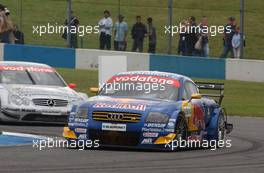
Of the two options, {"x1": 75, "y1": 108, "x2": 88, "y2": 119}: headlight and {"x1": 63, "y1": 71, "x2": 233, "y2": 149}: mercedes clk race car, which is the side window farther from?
{"x1": 75, "y1": 108, "x2": 88, "y2": 119}: headlight

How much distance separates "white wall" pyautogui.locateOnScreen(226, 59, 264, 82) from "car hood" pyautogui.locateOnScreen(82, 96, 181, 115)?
17.3 m

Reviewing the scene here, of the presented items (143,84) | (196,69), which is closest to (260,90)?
(196,69)

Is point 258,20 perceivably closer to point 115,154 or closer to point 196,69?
point 196,69

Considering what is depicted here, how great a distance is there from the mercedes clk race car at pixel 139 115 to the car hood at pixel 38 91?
3.76m

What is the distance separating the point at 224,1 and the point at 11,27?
876cm

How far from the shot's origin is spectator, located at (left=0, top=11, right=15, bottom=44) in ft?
121

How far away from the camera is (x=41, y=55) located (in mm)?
36219

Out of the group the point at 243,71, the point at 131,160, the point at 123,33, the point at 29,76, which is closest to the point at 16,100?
the point at 29,76

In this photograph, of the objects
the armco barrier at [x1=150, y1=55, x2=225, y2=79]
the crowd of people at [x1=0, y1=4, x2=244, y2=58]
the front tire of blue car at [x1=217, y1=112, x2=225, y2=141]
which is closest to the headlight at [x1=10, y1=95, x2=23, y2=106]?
the front tire of blue car at [x1=217, y1=112, x2=225, y2=141]

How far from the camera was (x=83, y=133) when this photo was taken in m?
15.4

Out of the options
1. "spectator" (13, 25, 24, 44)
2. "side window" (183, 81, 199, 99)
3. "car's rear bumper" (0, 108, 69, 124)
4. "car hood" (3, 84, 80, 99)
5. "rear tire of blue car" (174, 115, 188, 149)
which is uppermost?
A: "spectator" (13, 25, 24, 44)

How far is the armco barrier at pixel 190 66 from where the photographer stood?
33281 mm

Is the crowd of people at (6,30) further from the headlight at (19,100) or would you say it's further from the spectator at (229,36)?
the headlight at (19,100)

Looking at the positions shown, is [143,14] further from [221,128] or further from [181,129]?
[181,129]
